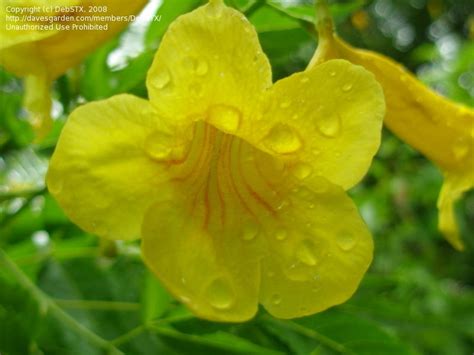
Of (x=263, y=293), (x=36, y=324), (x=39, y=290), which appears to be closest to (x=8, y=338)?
(x=36, y=324)

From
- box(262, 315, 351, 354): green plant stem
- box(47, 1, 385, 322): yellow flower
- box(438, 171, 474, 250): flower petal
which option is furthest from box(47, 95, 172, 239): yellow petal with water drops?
box(438, 171, 474, 250): flower petal

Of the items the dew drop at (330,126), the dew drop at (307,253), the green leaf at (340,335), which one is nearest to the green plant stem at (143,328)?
the green leaf at (340,335)

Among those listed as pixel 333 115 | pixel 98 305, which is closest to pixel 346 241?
pixel 333 115

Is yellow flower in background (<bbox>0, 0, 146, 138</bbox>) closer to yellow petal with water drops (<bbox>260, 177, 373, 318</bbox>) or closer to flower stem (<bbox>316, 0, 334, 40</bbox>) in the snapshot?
flower stem (<bbox>316, 0, 334, 40</bbox>)

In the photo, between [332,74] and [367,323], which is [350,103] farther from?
[367,323]

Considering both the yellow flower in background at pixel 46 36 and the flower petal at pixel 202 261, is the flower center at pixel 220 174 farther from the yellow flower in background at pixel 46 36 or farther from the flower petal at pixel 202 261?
the yellow flower in background at pixel 46 36

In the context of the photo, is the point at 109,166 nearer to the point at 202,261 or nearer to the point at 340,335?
the point at 202,261
